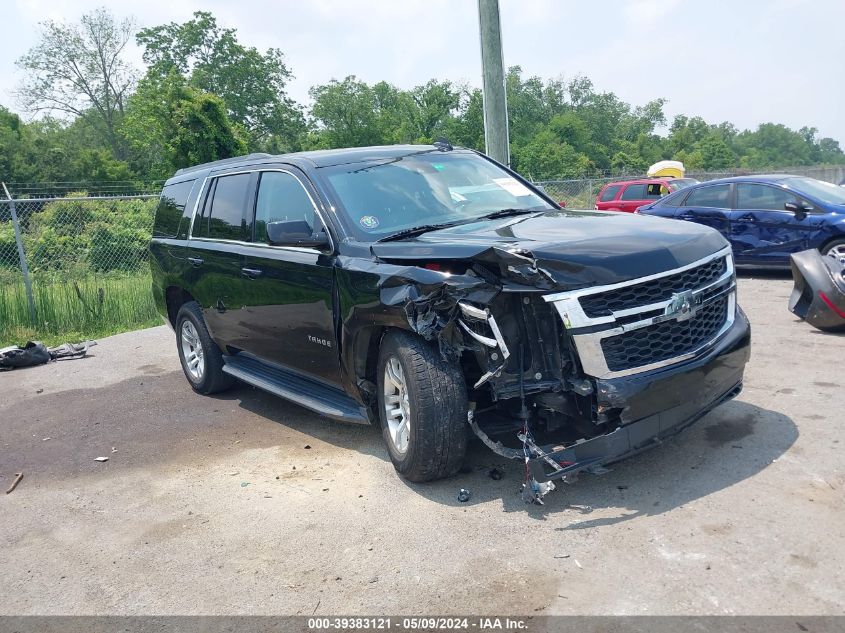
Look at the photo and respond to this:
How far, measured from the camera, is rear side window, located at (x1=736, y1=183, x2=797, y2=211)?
36.0 feet

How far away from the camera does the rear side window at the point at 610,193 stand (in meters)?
18.3

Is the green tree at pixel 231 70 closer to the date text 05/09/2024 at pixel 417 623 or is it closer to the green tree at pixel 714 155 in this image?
the green tree at pixel 714 155

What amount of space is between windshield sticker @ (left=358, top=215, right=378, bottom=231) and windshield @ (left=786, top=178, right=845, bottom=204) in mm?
8250

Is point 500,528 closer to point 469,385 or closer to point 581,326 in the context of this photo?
point 469,385

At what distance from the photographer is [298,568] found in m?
3.75

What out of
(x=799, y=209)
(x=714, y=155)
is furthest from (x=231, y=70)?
(x=799, y=209)

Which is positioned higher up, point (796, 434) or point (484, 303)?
point (484, 303)

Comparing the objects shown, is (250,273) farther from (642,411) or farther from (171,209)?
(642,411)

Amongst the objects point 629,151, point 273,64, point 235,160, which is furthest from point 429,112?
point 235,160

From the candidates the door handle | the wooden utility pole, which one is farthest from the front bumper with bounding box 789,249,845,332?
the door handle

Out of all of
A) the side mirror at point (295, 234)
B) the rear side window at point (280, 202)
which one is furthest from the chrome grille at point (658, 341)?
the rear side window at point (280, 202)

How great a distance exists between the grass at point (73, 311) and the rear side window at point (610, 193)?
11.2 meters

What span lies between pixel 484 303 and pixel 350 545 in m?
1.47

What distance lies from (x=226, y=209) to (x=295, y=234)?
69.0 inches
